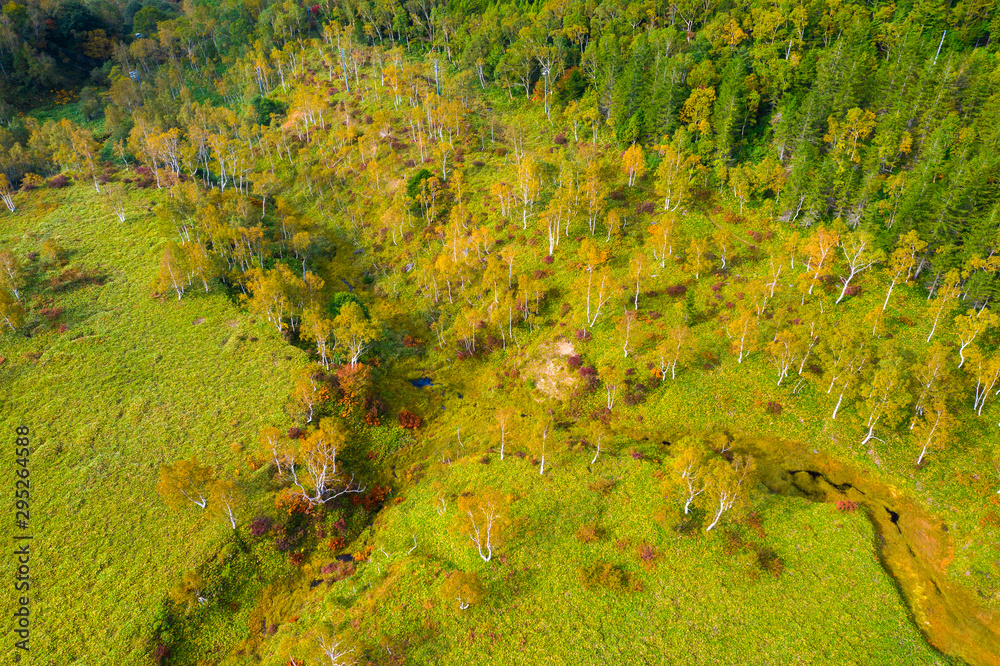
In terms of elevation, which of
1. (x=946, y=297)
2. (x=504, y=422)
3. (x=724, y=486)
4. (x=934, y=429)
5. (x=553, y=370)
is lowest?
(x=553, y=370)

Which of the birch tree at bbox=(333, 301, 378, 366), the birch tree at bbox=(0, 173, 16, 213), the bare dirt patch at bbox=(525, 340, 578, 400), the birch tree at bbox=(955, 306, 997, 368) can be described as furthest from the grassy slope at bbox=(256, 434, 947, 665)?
the birch tree at bbox=(0, 173, 16, 213)

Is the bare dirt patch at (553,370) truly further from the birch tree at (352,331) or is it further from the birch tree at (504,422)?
the birch tree at (352,331)

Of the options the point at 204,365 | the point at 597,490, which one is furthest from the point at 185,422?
the point at 597,490

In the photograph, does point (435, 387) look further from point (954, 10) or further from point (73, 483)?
point (954, 10)

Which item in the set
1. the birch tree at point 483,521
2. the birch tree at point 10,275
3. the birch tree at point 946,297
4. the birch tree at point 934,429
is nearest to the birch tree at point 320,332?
the birch tree at point 483,521

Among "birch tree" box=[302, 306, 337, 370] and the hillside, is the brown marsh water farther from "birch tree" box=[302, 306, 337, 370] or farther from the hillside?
"birch tree" box=[302, 306, 337, 370]

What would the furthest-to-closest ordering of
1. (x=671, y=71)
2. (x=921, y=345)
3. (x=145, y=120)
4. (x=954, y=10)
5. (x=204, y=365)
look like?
(x=145, y=120) → (x=671, y=71) → (x=954, y=10) → (x=204, y=365) → (x=921, y=345)

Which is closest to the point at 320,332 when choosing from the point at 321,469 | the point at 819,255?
the point at 321,469

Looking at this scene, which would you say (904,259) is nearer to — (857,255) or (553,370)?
(857,255)
